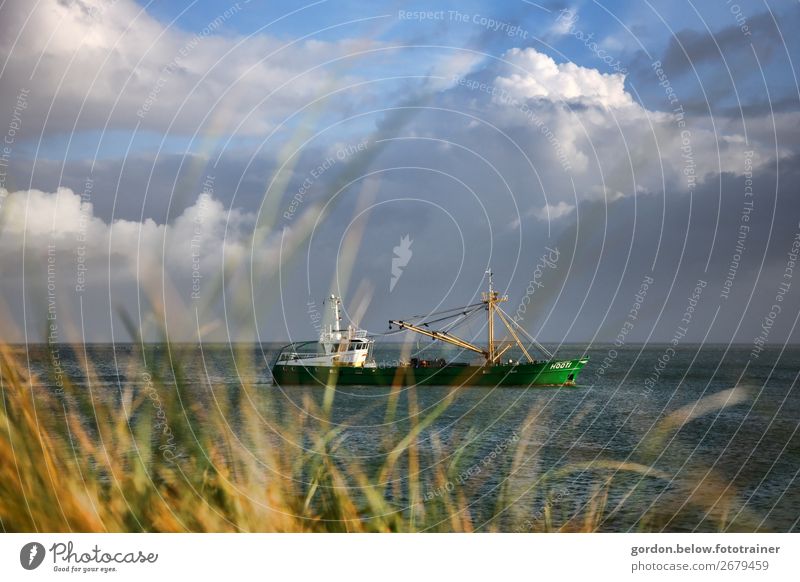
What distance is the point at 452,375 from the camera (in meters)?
67.7

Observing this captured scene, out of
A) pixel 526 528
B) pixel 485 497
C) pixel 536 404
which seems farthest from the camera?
pixel 536 404

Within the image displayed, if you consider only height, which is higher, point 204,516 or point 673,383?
point 204,516

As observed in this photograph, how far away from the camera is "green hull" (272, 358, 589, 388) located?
63.6 m

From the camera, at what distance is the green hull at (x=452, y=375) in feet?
209

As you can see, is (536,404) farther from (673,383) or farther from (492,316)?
(673,383)

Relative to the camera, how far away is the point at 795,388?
7412cm

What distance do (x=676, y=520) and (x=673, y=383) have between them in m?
65.0

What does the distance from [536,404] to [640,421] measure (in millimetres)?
8392
